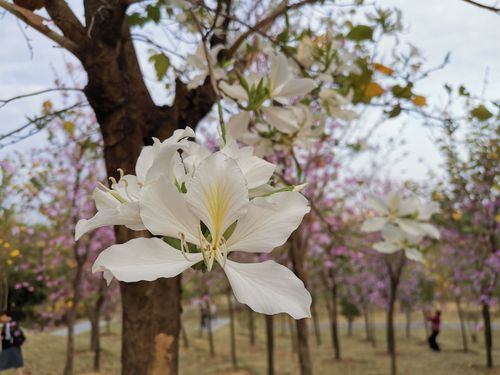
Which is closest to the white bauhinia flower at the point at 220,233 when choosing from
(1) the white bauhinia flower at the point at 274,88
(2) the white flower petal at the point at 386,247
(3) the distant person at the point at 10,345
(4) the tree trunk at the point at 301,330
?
(1) the white bauhinia flower at the point at 274,88

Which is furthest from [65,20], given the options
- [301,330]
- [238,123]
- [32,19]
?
[301,330]

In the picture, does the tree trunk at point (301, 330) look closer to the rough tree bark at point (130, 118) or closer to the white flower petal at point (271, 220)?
the rough tree bark at point (130, 118)

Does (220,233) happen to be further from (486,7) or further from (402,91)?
(402,91)

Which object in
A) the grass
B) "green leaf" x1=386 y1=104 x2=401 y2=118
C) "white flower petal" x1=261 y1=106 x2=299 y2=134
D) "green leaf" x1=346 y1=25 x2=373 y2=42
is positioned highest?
"green leaf" x1=346 y1=25 x2=373 y2=42

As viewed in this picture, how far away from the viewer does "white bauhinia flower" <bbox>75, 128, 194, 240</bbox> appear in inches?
20.6

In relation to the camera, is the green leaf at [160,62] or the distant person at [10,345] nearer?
the green leaf at [160,62]

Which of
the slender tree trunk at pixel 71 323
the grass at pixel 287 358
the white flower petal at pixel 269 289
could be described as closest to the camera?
the white flower petal at pixel 269 289

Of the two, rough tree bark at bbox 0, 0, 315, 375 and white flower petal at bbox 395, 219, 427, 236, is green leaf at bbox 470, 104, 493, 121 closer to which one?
white flower petal at bbox 395, 219, 427, 236

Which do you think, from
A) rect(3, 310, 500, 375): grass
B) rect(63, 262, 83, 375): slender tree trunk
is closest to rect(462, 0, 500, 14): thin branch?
rect(63, 262, 83, 375): slender tree trunk

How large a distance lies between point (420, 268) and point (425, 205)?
1273 cm

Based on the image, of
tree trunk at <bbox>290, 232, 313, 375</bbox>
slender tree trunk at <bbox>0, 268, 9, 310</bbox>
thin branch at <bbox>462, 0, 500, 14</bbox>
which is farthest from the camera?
slender tree trunk at <bbox>0, 268, 9, 310</bbox>

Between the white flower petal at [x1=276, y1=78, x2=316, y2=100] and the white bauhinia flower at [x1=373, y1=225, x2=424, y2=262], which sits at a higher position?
the white flower petal at [x1=276, y1=78, x2=316, y2=100]

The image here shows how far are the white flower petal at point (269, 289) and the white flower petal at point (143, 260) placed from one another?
0.05 m

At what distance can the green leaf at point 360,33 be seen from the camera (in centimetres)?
147
